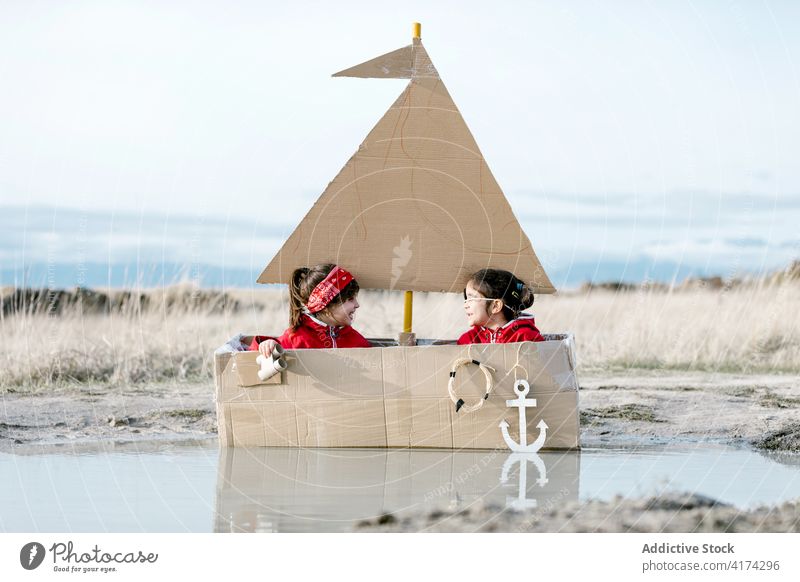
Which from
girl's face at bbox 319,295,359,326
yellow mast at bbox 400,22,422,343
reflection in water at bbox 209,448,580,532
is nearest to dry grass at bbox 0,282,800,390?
yellow mast at bbox 400,22,422,343

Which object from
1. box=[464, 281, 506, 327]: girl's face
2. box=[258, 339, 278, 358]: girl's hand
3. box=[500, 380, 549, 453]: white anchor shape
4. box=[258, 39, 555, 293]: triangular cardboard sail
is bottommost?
box=[500, 380, 549, 453]: white anchor shape

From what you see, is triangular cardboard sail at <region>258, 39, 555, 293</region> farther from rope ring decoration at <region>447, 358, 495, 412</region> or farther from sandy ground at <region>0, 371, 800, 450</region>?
sandy ground at <region>0, 371, 800, 450</region>

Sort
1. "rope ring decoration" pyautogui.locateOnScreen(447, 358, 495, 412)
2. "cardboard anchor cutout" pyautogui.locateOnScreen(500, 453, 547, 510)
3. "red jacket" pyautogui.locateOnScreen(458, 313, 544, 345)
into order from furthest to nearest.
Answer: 1. "red jacket" pyautogui.locateOnScreen(458, 313, 544, 345)
2. "rope ring decoration" pyautogui.locateOnScreen(447, 358, 495, 412)
3. "cardboard anchor cutout" pyautogui.locateOnScreen(500, 453, 547, 510)

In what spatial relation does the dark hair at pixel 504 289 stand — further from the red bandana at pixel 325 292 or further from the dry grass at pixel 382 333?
the dry grass at pixel 382 333

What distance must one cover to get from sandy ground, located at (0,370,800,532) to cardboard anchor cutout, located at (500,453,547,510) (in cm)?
13

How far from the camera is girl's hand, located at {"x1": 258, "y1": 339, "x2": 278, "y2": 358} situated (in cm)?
516

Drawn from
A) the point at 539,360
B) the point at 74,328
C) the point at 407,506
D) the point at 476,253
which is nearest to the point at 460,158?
the point at 476,253

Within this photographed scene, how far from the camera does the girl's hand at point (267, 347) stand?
5.16 meters

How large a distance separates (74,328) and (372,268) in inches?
143

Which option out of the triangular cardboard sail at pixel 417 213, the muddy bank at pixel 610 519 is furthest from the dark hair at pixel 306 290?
the muddy bank at pixel 610 519

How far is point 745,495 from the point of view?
4.36m

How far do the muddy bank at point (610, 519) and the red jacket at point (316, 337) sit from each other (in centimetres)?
176

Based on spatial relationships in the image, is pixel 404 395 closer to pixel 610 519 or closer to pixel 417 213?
pixel 417 213

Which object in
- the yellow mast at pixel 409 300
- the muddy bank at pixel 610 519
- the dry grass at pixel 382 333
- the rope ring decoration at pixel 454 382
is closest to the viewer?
the muddy bank at pixel 610 519
